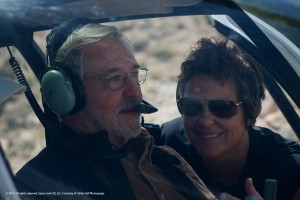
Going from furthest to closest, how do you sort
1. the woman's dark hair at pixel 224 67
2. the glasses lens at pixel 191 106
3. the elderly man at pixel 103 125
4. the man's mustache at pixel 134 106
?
the woman's dark hair at pixel 224 67 → the glasses lens at pixel 191 106 → the man's mustache at pixel 134 106 → the elderly man at pixel 103 125

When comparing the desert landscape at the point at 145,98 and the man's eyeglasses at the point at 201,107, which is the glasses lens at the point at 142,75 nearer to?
the desert landscape at the point at 145,98

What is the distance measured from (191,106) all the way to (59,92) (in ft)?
1.71

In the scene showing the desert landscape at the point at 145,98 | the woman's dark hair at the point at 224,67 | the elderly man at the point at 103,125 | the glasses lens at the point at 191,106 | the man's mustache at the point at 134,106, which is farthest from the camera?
the woman's dark hair at the point at 224,67

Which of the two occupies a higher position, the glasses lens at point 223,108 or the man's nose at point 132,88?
the man's nose at point 132,88

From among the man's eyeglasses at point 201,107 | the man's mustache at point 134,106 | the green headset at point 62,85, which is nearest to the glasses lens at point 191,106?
the man's eyeglasses at point 201,107

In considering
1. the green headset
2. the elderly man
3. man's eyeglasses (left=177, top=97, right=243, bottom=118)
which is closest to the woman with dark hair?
man's eyeglasses (left=177, top=97, right=243, bottom=118)

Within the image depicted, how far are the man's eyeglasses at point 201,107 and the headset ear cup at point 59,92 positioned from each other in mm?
435

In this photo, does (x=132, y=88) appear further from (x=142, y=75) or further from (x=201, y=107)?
(x=201, y=107)

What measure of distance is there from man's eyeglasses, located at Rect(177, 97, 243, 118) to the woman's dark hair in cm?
6

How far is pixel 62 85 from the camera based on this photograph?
2504mm

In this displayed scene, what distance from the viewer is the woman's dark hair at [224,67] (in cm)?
283

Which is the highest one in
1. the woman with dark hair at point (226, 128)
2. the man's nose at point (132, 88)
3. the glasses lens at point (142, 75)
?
the glasses lens at point (142, 75)

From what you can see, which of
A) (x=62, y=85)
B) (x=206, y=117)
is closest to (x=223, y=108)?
(x=206, y=117)

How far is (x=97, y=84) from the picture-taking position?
8.59 feet
